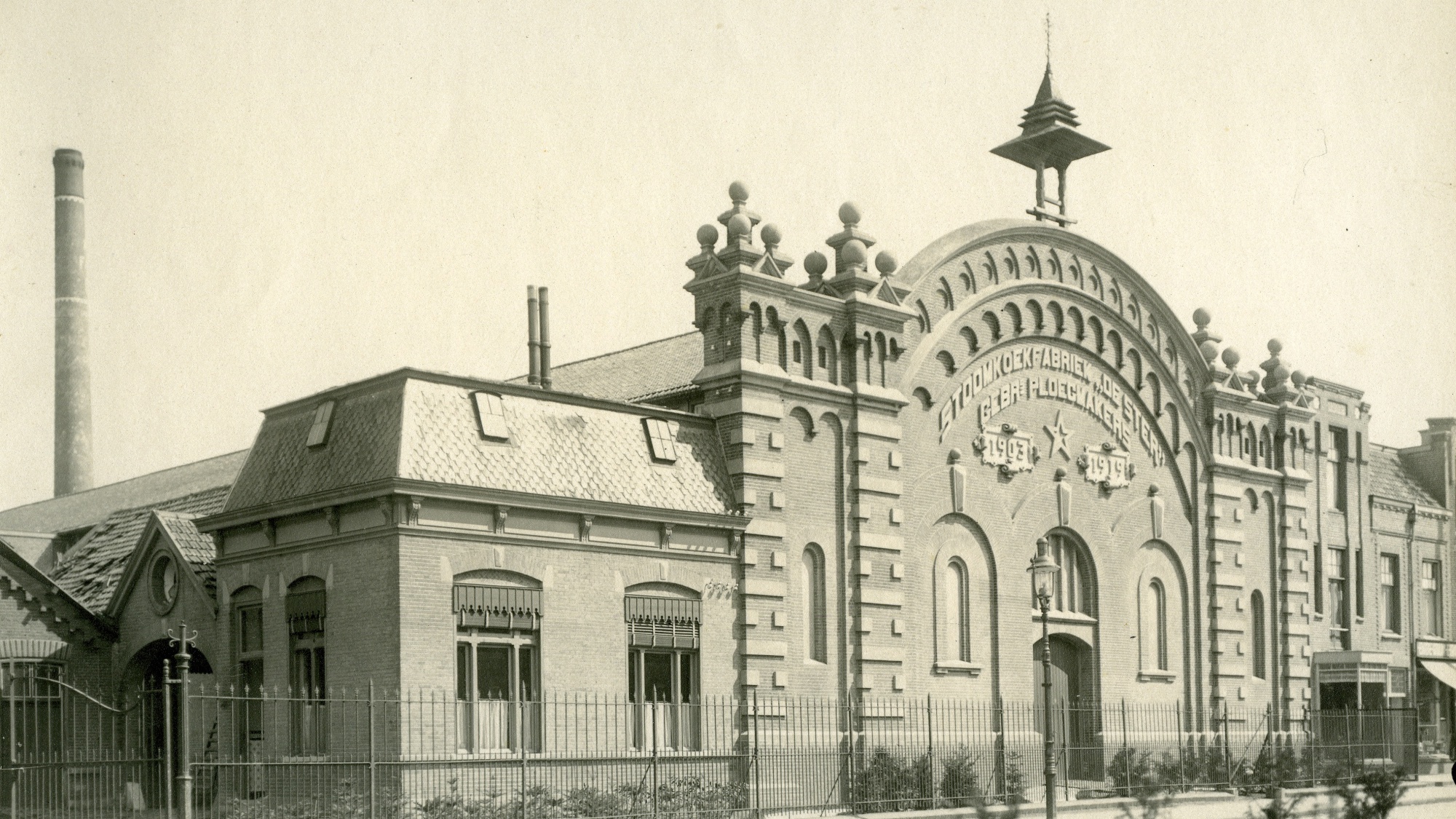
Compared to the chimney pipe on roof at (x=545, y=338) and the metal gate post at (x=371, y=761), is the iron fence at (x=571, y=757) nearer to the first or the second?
the metal gate post at (x=371, y=761)

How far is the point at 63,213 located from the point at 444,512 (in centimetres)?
2791

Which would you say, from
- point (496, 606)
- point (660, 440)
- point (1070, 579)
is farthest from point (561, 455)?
point (1070, 579)

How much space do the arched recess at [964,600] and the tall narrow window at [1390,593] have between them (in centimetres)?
1935

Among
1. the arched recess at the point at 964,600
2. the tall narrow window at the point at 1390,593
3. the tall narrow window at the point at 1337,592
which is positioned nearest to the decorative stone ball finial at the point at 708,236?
the arched recess at the point at 964,600

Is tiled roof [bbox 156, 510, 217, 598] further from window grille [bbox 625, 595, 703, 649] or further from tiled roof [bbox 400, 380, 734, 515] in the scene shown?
window grille [bbox 625, 595, 703, 649]

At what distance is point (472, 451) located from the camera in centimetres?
2402

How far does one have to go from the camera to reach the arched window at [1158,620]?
36.3 m

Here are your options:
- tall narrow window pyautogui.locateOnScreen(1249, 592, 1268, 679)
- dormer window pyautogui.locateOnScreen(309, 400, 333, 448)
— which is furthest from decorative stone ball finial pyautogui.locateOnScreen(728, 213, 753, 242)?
tall narrow window pyautogui.locateOnScreen(1249, 592, 1268, 679)

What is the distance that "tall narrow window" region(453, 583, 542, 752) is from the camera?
23.3 metres

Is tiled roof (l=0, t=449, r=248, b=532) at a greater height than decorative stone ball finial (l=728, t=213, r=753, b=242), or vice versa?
decorative stone ball finial (l=728, t=213, r=753, b=242)

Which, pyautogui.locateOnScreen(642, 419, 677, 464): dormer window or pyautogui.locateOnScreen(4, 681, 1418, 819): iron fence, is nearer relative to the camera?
pyautogui.locateOnScreen(4, 681, 1418, 819): iron fence

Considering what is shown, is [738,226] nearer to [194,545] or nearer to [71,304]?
[194,545]

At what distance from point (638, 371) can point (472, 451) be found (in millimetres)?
9398

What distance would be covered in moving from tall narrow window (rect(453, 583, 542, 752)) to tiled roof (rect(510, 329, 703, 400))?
20.3ft
